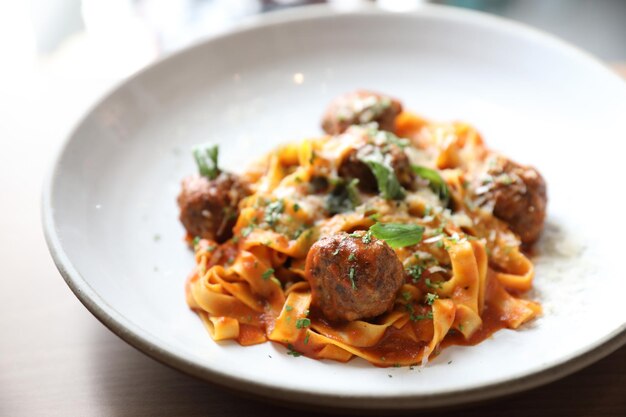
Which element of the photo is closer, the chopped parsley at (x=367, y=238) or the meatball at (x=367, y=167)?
the chopped parsley at (x=367, y=238)

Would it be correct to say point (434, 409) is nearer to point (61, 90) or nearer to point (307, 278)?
point (307, 278)

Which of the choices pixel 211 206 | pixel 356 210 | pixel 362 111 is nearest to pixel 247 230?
pixel 211 206

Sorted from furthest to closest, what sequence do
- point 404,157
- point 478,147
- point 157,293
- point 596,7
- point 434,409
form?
1. point 596,7
2. point 478,147
3. point 404,157
4. point 157,293
5. point 434,409

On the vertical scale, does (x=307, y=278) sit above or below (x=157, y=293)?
above

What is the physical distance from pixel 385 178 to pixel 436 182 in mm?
410

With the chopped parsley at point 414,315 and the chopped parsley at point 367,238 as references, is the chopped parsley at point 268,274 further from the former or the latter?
the chopped parsley at point 414,315

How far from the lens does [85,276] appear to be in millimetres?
4324

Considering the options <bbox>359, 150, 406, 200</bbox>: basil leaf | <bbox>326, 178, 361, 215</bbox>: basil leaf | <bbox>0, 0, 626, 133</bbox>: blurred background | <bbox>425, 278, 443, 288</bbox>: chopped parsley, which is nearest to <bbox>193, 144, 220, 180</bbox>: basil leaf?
<bbox>326, 178, 361, 215</bbox>: basil leaf

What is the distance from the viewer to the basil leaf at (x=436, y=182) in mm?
4953

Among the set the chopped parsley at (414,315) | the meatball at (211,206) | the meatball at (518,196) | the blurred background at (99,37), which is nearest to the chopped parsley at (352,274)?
the chopped parsley at (414,315)

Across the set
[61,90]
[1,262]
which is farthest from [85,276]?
[61,90]

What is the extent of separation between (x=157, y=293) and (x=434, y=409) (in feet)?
6.27

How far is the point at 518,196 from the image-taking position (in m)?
4.82

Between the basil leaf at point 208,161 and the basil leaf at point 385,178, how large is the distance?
0.98 meters
